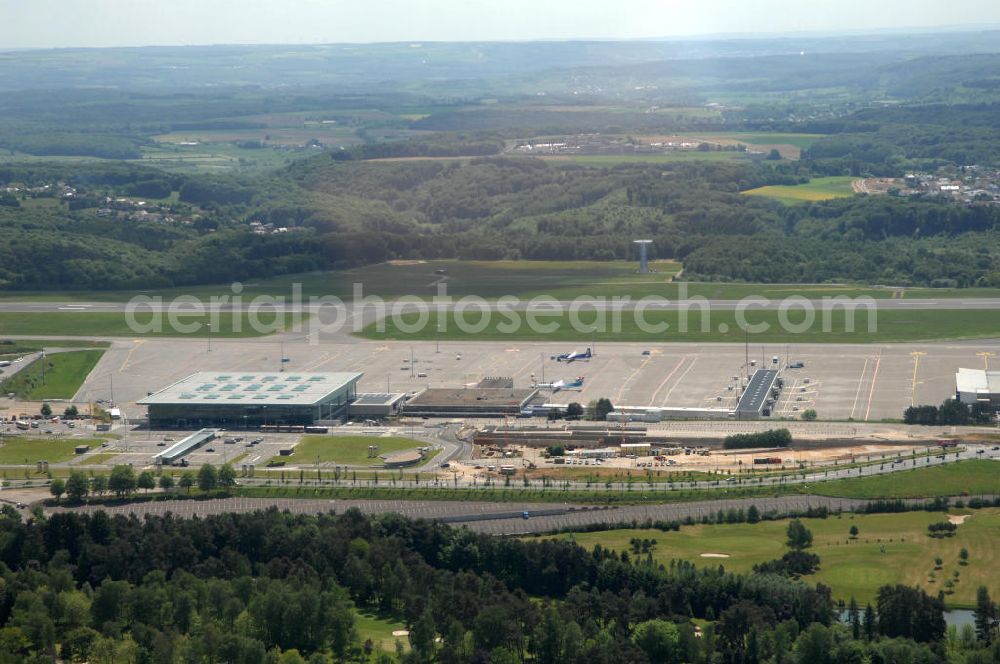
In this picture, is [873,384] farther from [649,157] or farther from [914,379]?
[649,157]

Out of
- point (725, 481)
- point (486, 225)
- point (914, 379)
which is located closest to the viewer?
point (725, 481)

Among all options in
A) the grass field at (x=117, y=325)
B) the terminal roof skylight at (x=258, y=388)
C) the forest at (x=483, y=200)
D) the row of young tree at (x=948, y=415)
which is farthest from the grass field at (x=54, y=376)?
the row of young tree at (x=948, y=415)

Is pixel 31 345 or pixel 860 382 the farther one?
pixel 31 345

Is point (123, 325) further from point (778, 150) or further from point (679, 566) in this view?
point (778, 150)

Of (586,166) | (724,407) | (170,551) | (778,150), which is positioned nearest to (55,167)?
(586,166)

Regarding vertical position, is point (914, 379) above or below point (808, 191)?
below

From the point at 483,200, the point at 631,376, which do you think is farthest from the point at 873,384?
the point at 483,200
